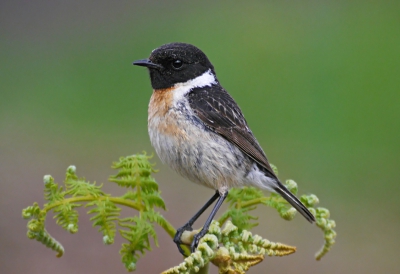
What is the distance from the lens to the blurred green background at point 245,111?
17.8 feet

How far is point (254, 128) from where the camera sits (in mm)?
6859

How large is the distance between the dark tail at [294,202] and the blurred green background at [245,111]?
1.97 m

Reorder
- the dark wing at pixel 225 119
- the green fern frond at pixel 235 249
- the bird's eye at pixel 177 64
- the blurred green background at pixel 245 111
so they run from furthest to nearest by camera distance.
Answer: the blurred green background at pixel 245 111
the bird's eye at pixel 177 64
the dark wing at pixel 225 119
the green fern frond at pixel 235 249

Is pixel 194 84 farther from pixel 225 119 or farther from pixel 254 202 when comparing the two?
pixel 254 202

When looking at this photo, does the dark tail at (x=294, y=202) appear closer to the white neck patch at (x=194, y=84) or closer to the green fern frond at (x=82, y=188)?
the white neck patch at (x=194, y=84)

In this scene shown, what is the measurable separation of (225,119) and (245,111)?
150 inches

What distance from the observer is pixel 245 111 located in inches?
279

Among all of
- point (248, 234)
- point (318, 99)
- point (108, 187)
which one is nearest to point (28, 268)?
point (108, 187)

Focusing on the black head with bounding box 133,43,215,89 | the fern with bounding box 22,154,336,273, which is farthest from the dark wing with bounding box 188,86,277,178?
the fern with bounding box 22,154,336,273

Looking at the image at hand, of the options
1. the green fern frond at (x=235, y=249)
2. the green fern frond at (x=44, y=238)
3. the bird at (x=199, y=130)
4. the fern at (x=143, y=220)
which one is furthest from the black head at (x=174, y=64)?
the green fern frond at (x=235, y=249)

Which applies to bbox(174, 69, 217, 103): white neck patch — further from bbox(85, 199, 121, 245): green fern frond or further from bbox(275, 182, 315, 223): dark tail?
bbox(85, 199, 121, 245): green fern frond

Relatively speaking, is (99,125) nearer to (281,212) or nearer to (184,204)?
(184,204)

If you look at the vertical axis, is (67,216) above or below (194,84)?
below

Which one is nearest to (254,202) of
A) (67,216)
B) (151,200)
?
(151,200)
